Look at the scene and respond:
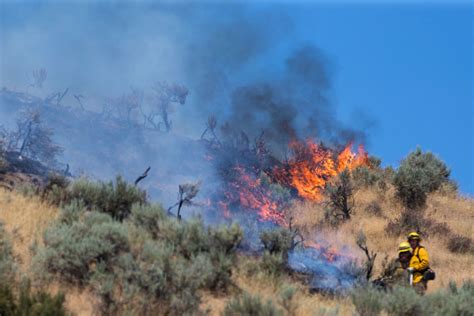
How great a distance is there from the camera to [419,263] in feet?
43.1

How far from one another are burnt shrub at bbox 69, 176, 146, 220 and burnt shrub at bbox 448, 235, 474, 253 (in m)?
11.1

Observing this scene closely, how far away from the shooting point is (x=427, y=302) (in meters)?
9.31

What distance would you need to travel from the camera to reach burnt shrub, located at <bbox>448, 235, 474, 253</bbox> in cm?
1931

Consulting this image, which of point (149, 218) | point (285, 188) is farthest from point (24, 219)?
point (285, 188)

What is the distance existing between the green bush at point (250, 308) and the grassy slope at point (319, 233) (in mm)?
449

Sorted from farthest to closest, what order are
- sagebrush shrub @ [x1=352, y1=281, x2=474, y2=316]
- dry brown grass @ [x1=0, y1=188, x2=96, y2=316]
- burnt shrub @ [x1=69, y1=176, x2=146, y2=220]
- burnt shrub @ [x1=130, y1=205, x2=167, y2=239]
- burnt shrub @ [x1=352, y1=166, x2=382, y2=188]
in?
burnt shrub @ [x1=352, y1=166, x2=382, y2=188], burnt shrub @ [x1=69, y1=176, x2=146, y2=220], burnt shrub @ [x1=130, y1=205, x2=167, y2=239], sagebrush shrub @ [x1=352, y1=281, x2=474, y2=316], dry brown grass @ [x1=0, y1=188, x2=96, y2=316]

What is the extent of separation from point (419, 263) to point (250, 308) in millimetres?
6351

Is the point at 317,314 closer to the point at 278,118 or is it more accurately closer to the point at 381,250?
the point at 381,250

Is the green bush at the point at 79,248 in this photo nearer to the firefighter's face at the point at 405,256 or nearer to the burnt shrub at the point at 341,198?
the firefighter's face at the point at 405,256

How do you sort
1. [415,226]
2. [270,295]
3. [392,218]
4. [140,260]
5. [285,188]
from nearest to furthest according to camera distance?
1. [140,260]
2. [270,295]
3. [415,226]
4. [392,218]
5. [285,188]

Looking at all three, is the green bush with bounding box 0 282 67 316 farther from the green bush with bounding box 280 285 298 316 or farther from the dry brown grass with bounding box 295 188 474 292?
the dry brown grass with bounding box 295 188 474 292

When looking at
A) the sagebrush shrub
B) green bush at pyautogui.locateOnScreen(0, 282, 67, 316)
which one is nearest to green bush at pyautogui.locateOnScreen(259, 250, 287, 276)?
the sagebrush shrub

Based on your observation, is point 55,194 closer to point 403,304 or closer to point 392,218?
point 403,304

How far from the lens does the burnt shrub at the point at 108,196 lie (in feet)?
41.6
